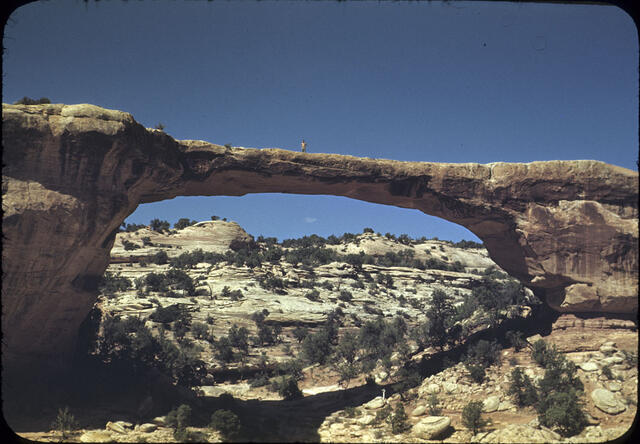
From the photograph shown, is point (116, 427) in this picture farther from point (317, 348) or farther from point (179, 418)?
point (317, 348)

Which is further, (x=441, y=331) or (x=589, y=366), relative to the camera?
(x=441, y=331)

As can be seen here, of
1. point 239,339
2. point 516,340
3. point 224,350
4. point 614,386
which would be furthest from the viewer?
point 239,339

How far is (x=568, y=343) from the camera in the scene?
20.9 m

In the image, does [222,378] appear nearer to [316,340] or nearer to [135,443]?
[316,340]

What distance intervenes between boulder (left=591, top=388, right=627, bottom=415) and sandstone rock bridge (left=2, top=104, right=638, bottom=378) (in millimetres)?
3995

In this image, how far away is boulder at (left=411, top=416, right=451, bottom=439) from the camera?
53.2 ft

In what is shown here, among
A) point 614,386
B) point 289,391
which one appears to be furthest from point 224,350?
point 614,386

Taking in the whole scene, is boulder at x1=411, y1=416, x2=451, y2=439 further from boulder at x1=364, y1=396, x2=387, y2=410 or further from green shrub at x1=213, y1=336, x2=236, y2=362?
green shrub at x1=213, y1=336, x2=236, y2=362

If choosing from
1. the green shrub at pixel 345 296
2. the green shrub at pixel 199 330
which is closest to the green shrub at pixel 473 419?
the green shrub at pixel 199 330

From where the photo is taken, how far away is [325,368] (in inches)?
1140

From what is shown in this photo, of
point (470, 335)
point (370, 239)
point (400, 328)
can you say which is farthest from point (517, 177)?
point (370, 239)

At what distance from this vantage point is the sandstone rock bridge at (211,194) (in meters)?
15.7

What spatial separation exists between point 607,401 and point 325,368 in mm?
15844

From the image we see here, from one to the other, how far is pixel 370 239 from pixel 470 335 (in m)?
30.0
